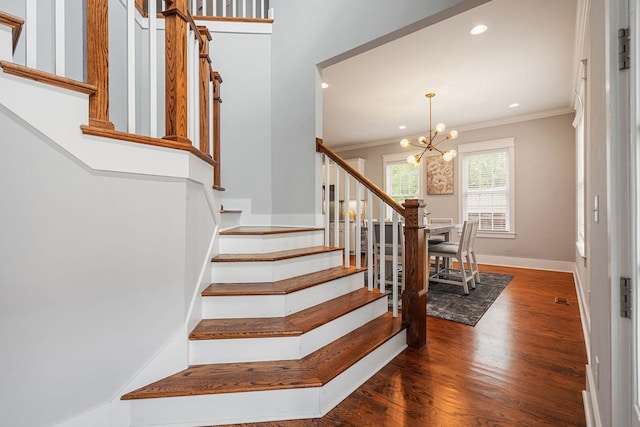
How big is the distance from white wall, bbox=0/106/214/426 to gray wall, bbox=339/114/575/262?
5.82 m

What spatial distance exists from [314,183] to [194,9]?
8.21 feet

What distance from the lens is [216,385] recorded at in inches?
54.8

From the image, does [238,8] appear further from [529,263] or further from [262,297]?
[529,263]

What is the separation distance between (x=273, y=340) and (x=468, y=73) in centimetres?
393

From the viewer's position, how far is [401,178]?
22.5 ft

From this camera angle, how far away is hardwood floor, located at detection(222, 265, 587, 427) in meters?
1.47

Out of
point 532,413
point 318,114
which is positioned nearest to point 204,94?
point 318,114

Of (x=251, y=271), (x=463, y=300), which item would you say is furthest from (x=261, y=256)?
(x=463, y=300)

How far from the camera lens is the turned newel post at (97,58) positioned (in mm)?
1221

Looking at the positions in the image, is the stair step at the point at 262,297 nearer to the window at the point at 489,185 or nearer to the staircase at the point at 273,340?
the staircase at the point at 273,340

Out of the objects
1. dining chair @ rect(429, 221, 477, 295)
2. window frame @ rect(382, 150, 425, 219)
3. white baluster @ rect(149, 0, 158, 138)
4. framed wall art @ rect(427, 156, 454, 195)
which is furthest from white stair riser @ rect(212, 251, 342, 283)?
framed wall art @ rect(427, 156, 454, 195)

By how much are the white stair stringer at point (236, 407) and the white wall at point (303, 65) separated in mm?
1722

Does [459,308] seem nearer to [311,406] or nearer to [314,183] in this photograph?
[314,183]

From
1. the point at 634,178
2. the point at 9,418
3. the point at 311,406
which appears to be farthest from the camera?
the point at 311,406
